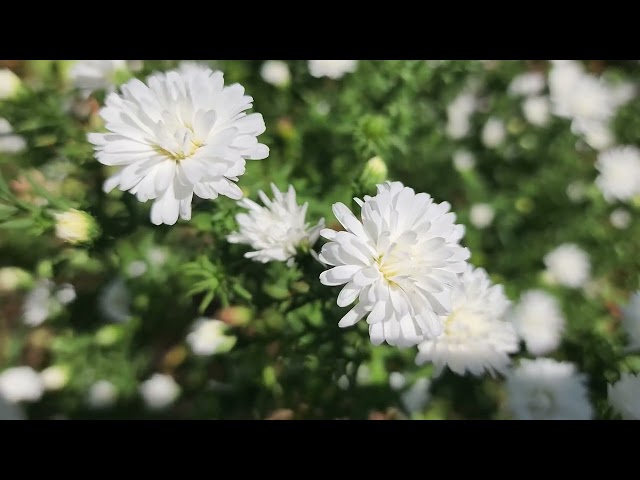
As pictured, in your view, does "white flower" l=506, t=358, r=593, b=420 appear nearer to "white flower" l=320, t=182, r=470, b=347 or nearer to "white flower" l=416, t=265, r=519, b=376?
"white flower" l=416, t=265, r=519, b=376

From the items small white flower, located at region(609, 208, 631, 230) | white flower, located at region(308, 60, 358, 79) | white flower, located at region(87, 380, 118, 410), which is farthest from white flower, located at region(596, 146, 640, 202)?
white flower, located at region(87, 380, 118, 410)

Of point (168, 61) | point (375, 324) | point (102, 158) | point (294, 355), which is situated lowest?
point (375, 324)

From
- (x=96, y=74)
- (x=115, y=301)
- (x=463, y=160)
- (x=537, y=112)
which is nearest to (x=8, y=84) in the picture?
(x=96, y=74)

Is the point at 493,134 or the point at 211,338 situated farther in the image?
the point at 493,134

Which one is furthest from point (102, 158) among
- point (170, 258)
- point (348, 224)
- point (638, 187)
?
point (638, 187)

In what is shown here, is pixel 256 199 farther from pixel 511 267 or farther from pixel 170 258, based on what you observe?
pixel 511 267

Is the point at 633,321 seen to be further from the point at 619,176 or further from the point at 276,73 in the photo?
the point at 276,73

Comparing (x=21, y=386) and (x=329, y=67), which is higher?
(x=329, y=67)
